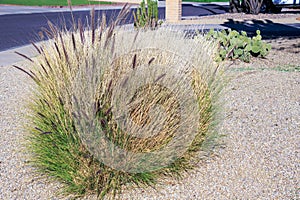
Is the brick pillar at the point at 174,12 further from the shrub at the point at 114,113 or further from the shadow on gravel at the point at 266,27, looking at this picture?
the shrub at the point at 114,113

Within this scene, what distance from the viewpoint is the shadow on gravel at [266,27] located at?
14.5 metres

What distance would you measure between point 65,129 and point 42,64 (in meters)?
0.83

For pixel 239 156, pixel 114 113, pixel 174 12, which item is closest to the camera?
pixel 114 113

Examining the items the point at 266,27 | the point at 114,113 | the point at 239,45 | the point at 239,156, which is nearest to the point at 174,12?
the point at 266,27

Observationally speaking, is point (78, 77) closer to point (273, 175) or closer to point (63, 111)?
point (63, 111)

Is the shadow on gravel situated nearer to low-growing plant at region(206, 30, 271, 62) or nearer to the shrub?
low-growing plant at region(206, 30, 271, 62)

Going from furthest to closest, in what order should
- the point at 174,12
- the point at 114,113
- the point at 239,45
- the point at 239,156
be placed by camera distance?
the point at 174,12
the point at 239,45
the point at 239,156
the point at 114,113

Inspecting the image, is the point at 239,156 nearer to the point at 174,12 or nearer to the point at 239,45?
the point at 239,45

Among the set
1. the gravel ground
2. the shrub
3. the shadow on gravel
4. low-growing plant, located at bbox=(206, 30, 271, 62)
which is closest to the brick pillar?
the shadow on gravel

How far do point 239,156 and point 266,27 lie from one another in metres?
13.1

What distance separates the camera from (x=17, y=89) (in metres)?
7.43

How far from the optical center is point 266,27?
55.0 feet

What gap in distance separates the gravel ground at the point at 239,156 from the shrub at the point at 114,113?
0.65 feet

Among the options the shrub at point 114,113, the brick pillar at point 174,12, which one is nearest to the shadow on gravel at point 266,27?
the brick pillar at point 174,12
